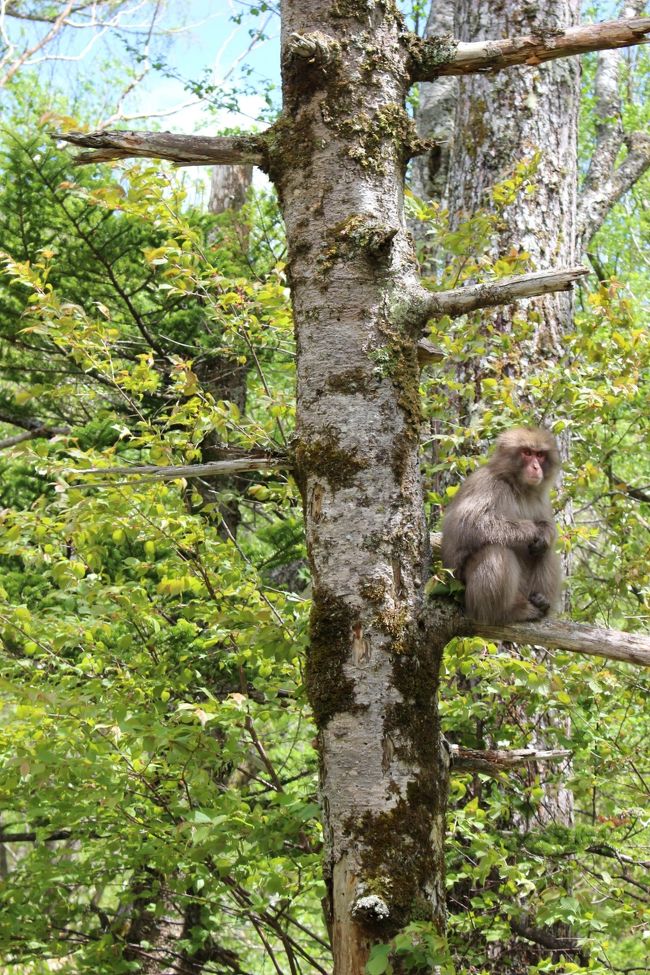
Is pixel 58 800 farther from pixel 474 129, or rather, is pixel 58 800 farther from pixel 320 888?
pixel 474 129

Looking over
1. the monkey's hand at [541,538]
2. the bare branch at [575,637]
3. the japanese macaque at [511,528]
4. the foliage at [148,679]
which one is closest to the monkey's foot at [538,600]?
the japanese macaque at [511,528]

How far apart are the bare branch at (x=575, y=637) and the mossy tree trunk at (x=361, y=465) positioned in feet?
0.67

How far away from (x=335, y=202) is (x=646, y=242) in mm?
12874

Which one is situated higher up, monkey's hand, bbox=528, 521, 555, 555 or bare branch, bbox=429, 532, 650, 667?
monkey's hand, bbox=528, 521, 555, 555

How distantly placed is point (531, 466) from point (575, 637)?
1.89m

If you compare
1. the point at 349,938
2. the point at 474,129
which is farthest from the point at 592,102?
the point at 349,938

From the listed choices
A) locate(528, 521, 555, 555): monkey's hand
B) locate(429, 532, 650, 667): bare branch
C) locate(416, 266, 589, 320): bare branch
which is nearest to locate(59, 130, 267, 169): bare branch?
locate(416, 266, 589, 320): bare branch

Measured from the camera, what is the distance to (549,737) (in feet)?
16.5

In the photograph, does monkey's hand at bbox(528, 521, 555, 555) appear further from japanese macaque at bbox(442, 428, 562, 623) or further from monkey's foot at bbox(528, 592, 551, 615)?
monkey's foot at bbox(528, 592, 551, 615)

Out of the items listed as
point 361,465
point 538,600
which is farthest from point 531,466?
point 361,465

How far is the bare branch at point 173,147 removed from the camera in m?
2.92

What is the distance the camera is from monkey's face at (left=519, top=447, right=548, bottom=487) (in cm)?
462

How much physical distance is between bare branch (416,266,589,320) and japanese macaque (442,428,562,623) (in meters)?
1.21

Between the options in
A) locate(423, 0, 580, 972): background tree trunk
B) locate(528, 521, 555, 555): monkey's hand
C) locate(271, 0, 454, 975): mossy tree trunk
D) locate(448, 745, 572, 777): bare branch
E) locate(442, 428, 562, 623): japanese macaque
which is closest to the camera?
locate(271, 0, 454, 975): mossy tree trunk
